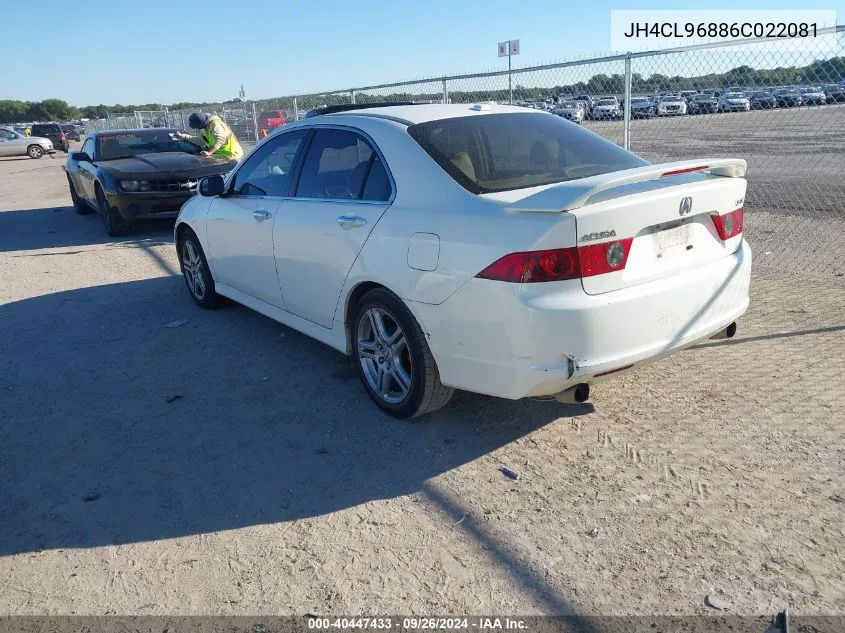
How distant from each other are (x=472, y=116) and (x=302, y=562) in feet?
8.96

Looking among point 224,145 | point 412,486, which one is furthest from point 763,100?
point 224,145

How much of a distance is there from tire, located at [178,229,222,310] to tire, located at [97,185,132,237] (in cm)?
428

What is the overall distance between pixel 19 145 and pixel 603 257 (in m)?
39.2

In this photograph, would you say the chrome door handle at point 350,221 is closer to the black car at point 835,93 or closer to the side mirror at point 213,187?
the side mirror at point 213,187

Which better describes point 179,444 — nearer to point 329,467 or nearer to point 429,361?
point 329,467

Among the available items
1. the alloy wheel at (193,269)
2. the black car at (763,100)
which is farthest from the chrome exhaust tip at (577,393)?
the black car at (763,100)

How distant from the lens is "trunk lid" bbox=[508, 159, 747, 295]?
3143 millimetres

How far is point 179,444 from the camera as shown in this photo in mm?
4027

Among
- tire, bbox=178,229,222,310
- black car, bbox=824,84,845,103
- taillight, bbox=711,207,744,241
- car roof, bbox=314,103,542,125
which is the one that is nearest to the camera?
taillight, bbox=711,207,744,241

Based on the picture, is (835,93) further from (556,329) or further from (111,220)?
(111,220)

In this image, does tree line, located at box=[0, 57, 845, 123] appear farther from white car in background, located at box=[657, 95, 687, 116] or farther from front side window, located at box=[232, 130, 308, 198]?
front side window, located at box=[232, 130, 308, 198]

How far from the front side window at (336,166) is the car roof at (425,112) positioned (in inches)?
7.3

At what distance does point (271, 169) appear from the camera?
5.29 meters

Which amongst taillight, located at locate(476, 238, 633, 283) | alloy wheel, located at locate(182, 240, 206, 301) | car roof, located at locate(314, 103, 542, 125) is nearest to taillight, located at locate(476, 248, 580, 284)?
taillight, located at locate(476, 238, 633, 283)
